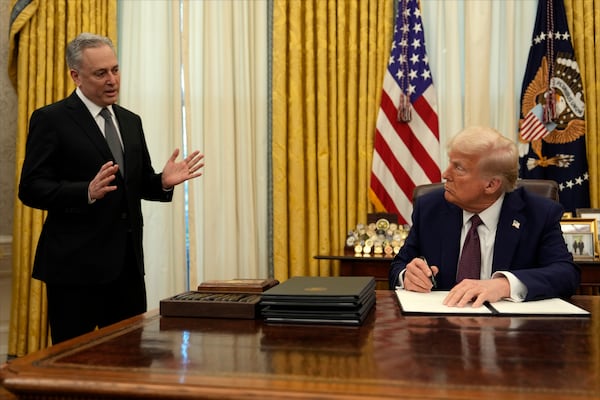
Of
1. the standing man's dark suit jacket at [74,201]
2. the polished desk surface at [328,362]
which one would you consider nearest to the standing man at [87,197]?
the standing man's dark suit jacket at [74,201]

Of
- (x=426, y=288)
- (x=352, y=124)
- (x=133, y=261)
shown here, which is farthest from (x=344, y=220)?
(x=426, y=288)

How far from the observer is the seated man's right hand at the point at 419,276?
2.04 m

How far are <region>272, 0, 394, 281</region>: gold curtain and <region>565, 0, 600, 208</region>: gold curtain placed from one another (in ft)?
4.34

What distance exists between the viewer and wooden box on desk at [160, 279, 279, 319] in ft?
5.57

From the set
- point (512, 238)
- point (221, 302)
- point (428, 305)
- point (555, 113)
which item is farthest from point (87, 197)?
point (555, 113)

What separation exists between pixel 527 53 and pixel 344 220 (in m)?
1.83

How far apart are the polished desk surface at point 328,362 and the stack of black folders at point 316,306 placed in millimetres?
52

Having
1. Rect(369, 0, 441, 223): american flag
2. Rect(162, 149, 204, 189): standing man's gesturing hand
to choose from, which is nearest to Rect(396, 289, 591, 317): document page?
Rect(162, 149, 204, 189): standing man's gesturing hand

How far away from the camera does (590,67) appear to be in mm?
4266

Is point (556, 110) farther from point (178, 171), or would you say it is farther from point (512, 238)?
point (178, 171)

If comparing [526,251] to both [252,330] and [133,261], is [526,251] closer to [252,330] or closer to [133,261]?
[252,330]

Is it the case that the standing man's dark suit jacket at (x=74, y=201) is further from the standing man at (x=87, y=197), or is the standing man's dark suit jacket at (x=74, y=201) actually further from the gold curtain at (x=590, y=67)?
the gold curtain at (x=590, y=67)

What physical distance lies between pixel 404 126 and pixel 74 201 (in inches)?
104

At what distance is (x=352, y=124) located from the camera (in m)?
4.56
